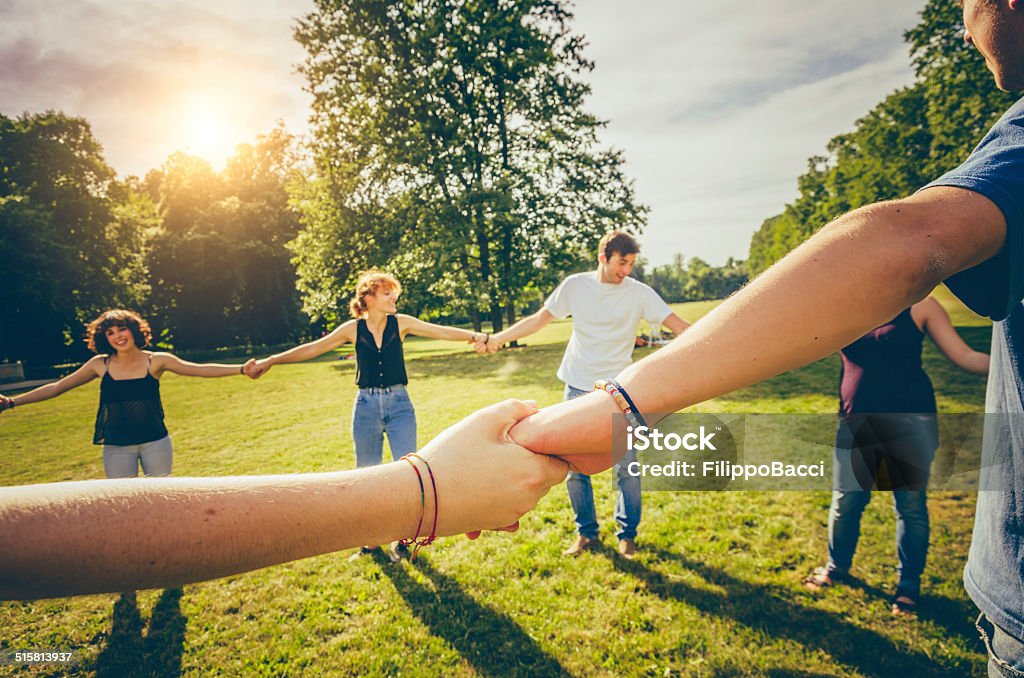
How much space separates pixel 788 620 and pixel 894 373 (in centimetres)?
238

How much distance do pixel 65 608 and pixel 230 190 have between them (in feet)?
154

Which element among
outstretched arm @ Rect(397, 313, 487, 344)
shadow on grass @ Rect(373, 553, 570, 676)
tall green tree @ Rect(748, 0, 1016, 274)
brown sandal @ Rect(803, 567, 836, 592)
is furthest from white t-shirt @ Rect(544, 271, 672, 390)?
tall green tree @ Rect(748, 0, 1016, 274)

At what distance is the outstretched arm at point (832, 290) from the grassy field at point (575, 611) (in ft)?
11.7

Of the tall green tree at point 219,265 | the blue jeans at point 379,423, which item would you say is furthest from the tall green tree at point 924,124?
the tall green tree at point 219,265

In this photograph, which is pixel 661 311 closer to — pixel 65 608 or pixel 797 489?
pixel 797 489

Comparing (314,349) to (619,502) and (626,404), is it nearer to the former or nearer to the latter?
(619,502)

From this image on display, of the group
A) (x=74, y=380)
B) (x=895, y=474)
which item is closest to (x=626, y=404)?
(x=895, y=474)

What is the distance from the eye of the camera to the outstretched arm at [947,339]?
3.29m

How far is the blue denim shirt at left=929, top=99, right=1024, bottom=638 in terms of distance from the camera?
87 cm

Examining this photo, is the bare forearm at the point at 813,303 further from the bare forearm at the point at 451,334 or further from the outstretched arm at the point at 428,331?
the bare forearm at the point at 451,334

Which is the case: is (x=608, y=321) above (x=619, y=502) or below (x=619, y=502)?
above

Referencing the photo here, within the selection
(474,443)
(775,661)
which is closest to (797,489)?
(775,661)

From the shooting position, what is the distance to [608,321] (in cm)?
505

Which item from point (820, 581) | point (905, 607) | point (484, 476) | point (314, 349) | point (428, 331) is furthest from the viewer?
point (428, 331)
